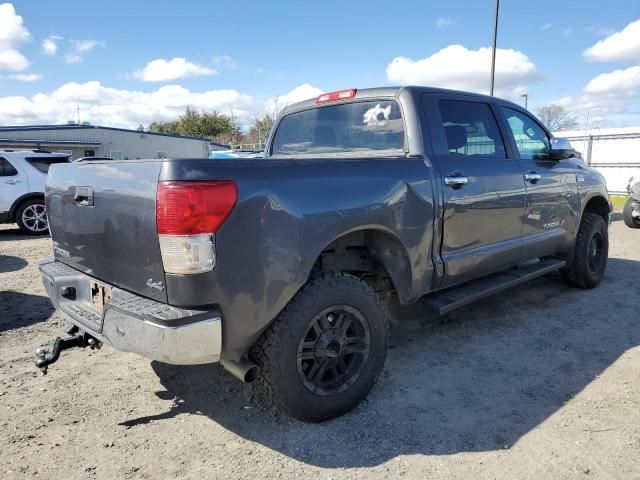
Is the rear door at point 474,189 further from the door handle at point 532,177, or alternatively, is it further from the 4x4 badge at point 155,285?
the 4x4 badge at point 155,285

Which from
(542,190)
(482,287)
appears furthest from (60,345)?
(542,190)

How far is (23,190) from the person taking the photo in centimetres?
956

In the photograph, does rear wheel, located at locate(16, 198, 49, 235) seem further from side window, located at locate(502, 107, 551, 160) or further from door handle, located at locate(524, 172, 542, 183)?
door handle, located at locate(524, 172, 542, 183)

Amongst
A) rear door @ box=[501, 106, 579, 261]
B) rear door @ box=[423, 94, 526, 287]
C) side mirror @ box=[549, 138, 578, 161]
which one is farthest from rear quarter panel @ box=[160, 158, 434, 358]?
side mirror @ box=[549, 138, 578, 161]

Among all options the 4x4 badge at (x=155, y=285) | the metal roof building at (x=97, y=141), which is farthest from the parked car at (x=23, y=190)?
the metal roof building at (x=97, y=141)

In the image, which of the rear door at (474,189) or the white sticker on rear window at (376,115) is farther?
the white sticker on rear window at (376,115)

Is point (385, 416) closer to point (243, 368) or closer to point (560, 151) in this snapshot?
point (243, 368)

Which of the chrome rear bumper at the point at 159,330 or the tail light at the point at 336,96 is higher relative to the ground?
the tail light at the point at 336,96

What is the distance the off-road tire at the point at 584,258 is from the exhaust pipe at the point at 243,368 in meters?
4.07

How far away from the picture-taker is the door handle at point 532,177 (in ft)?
13.5

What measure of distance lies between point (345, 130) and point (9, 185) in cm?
849

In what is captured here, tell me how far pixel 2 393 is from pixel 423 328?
3.21m

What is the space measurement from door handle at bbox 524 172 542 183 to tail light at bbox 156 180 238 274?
2.92 metres

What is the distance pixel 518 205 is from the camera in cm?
401
